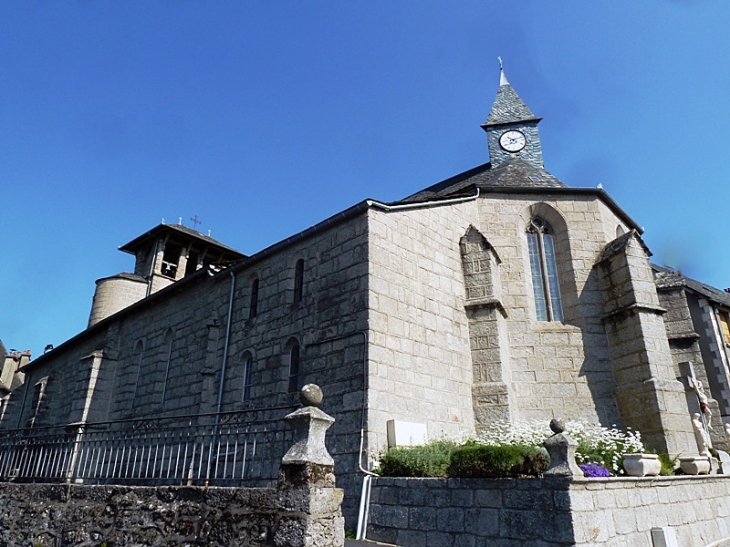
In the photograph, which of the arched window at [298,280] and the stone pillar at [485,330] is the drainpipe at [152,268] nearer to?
the arched window at [298,280]

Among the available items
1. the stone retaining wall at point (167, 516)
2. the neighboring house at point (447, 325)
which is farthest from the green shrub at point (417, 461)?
the stone retaining wall at point (167, 516)

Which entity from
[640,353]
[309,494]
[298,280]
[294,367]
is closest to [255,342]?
[294,367]

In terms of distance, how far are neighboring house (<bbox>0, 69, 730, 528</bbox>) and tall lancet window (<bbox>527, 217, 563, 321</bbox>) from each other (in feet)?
0.10

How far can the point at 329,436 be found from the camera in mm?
8641

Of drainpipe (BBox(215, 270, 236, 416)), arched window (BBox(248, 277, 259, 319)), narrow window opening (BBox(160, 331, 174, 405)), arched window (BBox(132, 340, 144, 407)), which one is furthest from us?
arched window (BBox(132, 340, 144, 407))

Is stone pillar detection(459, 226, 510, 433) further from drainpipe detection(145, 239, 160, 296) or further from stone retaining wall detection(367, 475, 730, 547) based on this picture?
drainpipe detection(145, 239, 160, 296)

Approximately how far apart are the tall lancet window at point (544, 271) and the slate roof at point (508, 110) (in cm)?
656

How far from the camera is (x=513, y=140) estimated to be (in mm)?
17688

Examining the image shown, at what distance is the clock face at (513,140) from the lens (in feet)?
57.6

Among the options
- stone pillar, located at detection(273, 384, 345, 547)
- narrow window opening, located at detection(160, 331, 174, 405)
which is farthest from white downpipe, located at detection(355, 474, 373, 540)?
narrow window opening, located at detection(160, 331, 174, 405)

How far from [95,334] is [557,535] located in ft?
60.7

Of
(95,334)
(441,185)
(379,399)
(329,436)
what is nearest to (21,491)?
(329,436)

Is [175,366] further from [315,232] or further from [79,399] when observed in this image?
[315,232]

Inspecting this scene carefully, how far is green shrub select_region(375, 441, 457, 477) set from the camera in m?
7.27
